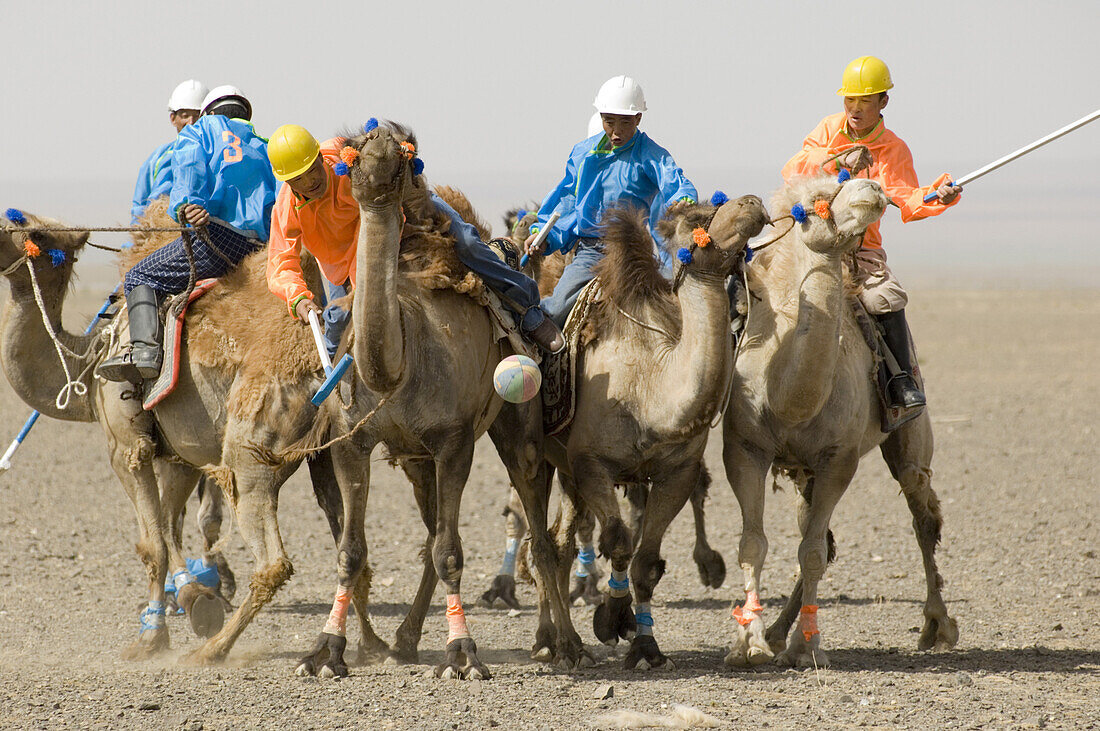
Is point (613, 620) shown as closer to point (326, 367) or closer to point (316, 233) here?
point (326, 367)

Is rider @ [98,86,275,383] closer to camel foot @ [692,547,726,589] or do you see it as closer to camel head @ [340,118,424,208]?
camel head @ [340,118,424,208]

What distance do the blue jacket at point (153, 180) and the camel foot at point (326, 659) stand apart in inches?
139

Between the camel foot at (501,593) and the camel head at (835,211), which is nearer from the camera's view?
the camel head at (835,211)

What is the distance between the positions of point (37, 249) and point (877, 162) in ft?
17.2

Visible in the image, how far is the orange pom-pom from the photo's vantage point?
21.6 ft

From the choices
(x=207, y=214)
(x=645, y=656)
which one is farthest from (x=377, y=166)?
(x=645, y=656)

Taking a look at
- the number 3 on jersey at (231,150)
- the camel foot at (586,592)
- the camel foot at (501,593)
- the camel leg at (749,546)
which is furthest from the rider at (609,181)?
the camel foot at (586,592)

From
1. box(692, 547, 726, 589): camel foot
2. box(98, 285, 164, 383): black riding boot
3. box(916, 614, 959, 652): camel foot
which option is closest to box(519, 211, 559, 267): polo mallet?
box(98, 285, 164, 383): black riding boot

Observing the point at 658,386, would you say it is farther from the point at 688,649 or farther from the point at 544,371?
the point at 688,649

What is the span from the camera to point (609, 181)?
8883 mm

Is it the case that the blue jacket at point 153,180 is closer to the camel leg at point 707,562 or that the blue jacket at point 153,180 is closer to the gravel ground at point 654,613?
the gravel ground at point 654,613

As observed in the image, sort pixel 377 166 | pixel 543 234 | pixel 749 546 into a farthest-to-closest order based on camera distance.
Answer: pixel 543 234
pixel 749 546
pixel 377 166

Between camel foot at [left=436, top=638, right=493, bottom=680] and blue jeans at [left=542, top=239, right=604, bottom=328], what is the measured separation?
221 centimetres

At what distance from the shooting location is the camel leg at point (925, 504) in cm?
860
